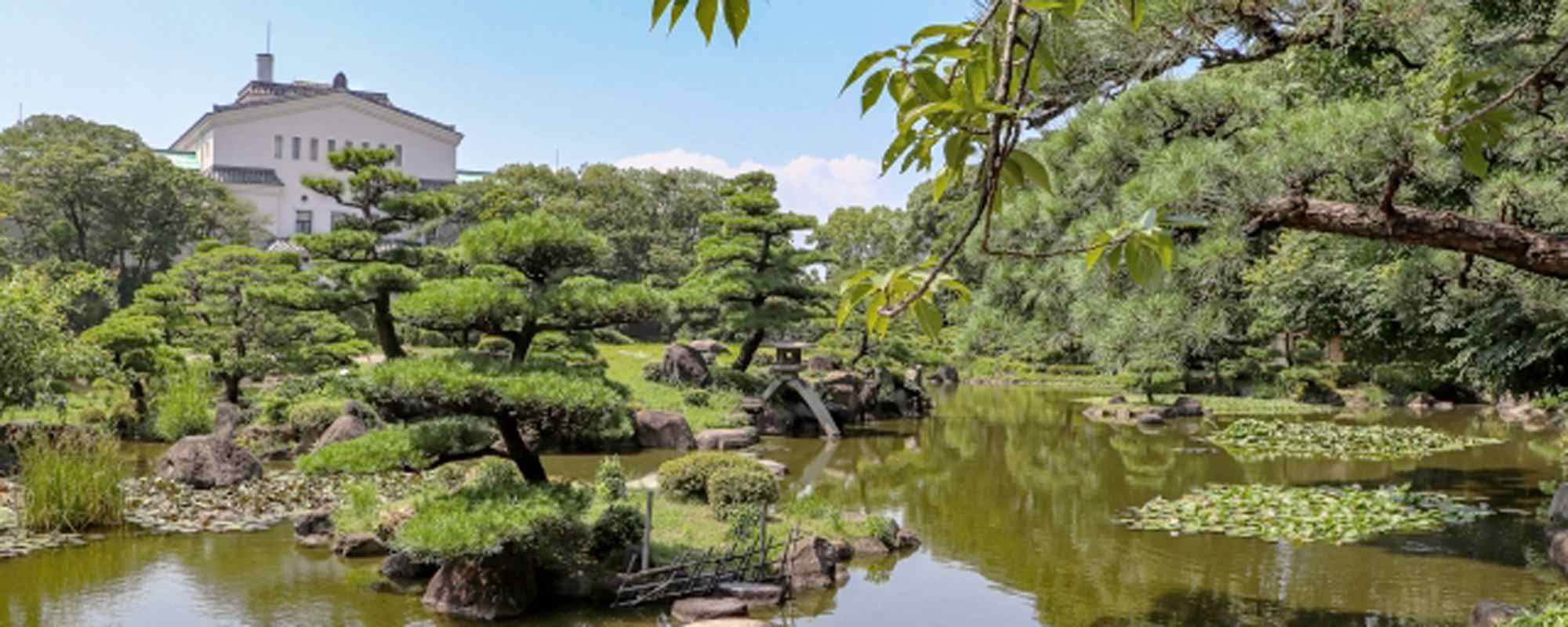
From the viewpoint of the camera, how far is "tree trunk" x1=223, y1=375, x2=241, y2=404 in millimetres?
15454

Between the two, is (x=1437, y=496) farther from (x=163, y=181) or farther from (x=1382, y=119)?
(x=163, y=181)

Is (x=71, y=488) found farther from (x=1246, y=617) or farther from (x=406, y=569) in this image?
(x=1246, y=617)

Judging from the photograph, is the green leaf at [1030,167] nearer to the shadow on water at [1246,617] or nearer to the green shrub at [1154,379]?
the shadow on water at [1246,617]

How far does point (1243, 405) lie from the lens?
21875 millimetres

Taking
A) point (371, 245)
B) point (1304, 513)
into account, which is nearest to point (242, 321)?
point (371, 245)

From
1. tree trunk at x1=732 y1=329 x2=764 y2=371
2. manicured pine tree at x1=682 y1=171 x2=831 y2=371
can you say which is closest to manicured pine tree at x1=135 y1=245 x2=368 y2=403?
manicured pine tree at x1=682 y1=171 x2=831 y2=371

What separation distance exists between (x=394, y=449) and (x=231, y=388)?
1033 centimetres

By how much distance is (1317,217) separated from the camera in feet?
9.70

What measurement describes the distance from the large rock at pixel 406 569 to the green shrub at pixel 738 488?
2.54 meters

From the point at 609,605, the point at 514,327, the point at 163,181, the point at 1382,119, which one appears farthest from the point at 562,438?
the point at 163,181

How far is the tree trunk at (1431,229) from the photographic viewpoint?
273 centimetres

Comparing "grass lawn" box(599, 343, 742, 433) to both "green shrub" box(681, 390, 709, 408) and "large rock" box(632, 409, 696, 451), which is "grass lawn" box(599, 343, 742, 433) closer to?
"green shrub" box(681, 390, 709, 408)

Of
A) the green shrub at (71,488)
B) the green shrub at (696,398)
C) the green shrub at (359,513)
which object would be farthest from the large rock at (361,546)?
the green shrub at (696,398)

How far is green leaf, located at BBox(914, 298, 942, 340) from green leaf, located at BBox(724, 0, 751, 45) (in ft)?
1.18
